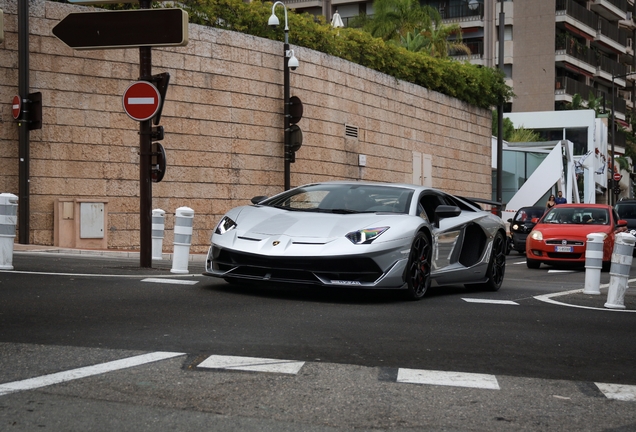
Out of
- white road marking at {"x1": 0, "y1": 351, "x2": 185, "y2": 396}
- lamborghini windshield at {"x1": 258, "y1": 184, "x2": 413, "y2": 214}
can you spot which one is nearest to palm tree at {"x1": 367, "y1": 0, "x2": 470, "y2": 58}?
lamborghini windshield at {"x1": 258, "y1": 184, "x2": 413, "y2": 214}

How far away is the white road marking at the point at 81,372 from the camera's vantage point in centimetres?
498

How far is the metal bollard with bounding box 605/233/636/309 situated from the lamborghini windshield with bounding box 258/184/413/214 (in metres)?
2.35

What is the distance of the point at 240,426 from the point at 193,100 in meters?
17.2

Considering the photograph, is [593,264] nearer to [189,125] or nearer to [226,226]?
[226,226]

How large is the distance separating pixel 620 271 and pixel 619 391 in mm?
5764

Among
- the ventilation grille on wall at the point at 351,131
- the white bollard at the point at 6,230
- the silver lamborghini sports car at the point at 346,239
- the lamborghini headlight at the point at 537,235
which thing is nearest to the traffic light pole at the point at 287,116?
the ventilation grille on wall at the point at 351,131

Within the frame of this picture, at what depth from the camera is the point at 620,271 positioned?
36.3 ft

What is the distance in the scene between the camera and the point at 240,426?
4.37 m

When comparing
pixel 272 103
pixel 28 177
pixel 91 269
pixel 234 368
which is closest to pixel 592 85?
pixel 272 103

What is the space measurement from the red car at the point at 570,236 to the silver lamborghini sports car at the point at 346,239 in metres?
9.47

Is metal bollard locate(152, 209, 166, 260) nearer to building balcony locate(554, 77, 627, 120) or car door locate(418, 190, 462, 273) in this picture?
car door locate(418, 190, 462, 273)

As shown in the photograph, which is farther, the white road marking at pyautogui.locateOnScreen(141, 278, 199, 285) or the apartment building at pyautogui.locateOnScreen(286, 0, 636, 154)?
the apartment building at pyautogui.locateOnScreen(286, 0, 636, 154)

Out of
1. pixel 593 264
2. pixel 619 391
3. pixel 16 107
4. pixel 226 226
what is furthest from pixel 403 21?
pixel 619 391

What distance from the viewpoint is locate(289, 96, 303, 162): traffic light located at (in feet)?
74.3
